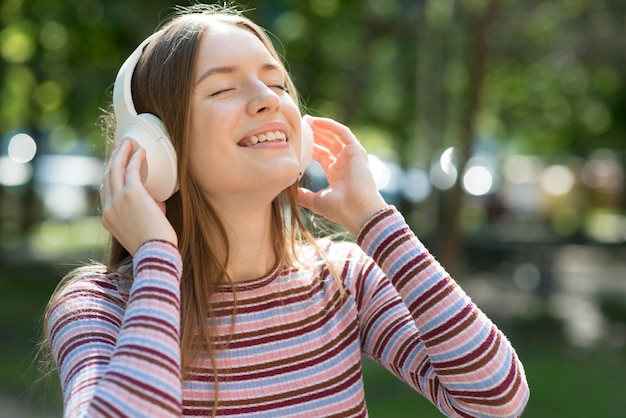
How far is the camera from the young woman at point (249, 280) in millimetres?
1780

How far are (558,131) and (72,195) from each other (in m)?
14.0

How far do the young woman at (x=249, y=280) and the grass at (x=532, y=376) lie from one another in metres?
3.63

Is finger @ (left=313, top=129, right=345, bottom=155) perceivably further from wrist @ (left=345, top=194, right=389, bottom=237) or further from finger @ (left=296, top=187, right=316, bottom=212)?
wrist @ (left=345, top=194, right=389, bottom=237)

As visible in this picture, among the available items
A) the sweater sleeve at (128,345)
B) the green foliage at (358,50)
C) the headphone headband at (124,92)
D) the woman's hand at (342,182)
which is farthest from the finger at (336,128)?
the green foliage at (358,50)

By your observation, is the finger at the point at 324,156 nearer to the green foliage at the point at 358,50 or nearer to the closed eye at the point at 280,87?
the closed eye at the point at 280,87

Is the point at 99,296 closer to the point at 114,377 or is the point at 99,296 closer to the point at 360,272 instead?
the point at 114,377

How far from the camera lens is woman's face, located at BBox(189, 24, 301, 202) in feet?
6.16

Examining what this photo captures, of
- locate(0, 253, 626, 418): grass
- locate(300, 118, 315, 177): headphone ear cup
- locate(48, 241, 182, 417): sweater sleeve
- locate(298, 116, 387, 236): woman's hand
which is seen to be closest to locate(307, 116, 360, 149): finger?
locate(298, 116, 387, 236): woman's hand

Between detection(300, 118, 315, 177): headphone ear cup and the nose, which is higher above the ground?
the nose

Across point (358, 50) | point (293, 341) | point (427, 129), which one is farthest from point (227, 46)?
point (427, 129)

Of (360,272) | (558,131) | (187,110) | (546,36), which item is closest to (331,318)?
(360,272)

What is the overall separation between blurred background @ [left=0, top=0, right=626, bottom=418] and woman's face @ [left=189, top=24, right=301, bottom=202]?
1900 mm

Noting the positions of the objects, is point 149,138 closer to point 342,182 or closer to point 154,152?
point 154,152

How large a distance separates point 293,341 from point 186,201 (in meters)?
0.41
